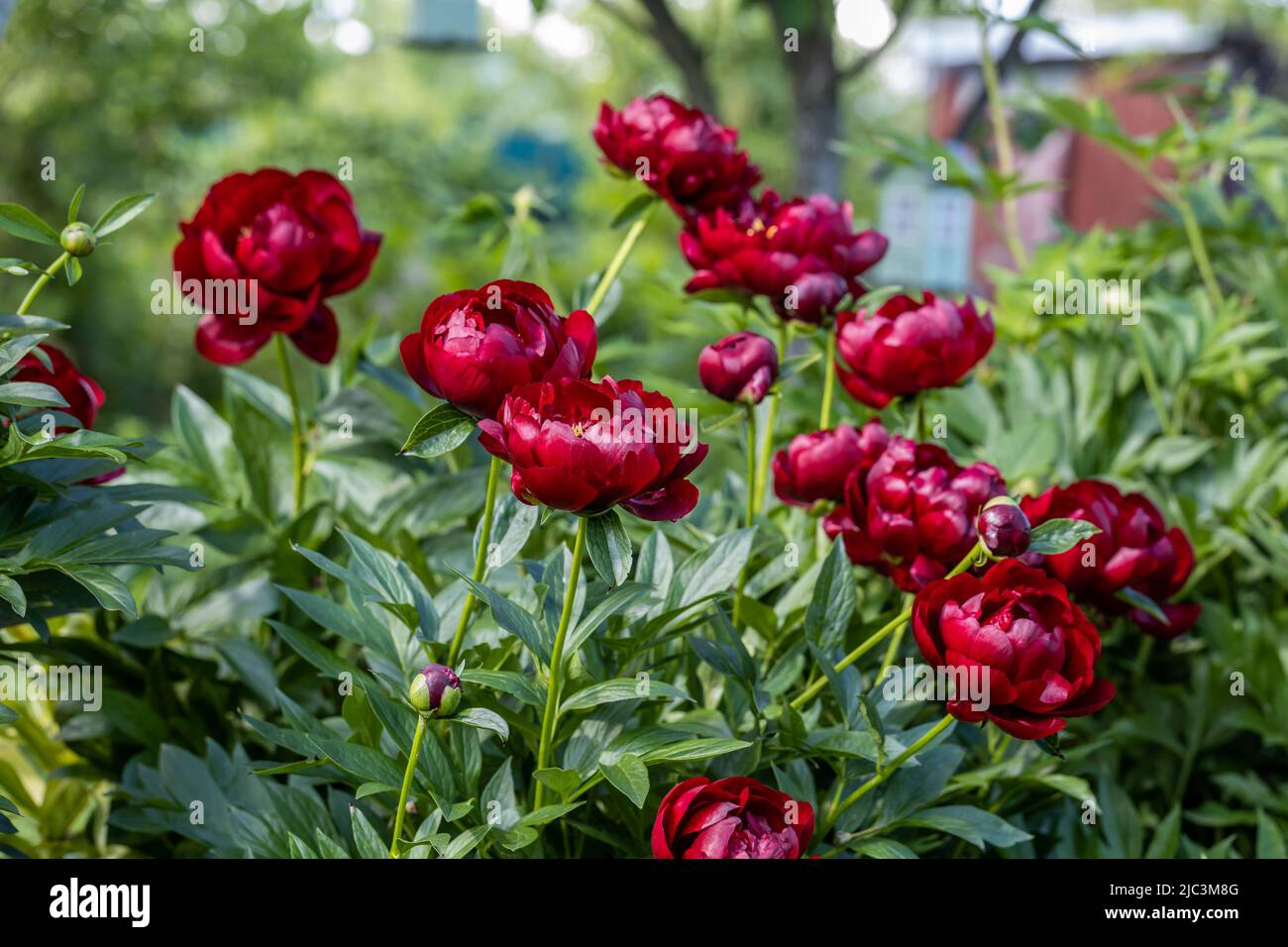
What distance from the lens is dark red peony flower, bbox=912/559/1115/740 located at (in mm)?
662

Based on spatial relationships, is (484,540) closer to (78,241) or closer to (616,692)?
(616,692)

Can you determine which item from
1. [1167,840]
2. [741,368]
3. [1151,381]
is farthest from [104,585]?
[1151,381]

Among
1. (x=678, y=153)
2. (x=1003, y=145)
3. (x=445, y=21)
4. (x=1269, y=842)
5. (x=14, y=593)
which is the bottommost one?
(x=1269, y=842)

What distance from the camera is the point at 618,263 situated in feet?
3.40

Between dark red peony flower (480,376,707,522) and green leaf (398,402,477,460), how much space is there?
0.03 meters

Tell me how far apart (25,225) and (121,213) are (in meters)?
0.07

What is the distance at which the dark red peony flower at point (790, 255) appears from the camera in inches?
37.6

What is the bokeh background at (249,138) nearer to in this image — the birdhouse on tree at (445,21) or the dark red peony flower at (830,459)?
the birdhouse on tree at (445,21)

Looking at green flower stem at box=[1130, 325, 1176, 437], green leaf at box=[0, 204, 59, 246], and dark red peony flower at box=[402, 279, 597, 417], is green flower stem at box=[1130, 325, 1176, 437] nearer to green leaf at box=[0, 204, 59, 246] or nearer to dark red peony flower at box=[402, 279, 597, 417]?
dark red peony flower at box=[402, 279, 597, 417]

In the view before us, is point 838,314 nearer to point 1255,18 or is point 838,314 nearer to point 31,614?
point 31,614

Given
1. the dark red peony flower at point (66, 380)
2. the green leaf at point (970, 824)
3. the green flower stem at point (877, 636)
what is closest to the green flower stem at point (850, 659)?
the green flower stem at point (877, 636)

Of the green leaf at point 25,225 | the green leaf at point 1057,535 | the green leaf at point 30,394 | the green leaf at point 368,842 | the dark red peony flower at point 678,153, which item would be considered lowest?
the green leaf at point 368,842
